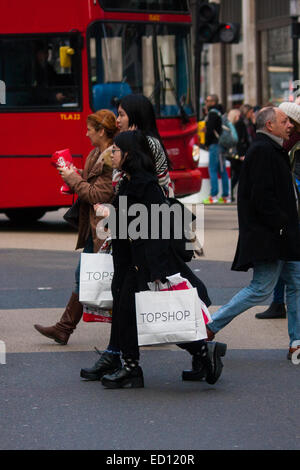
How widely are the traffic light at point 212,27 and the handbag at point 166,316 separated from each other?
574 inches

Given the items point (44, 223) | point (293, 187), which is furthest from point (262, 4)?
point (293, 187)

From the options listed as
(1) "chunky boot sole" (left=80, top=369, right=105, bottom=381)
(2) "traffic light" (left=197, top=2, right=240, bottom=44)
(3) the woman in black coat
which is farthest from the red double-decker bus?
(3) the woman in black coat

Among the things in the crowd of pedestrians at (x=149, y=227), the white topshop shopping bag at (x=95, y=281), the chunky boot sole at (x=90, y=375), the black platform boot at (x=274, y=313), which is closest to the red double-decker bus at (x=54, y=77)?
the black platform boot at (x=274, y=313)

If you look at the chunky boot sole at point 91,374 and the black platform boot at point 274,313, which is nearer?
the chunky boot sole at point 91,374

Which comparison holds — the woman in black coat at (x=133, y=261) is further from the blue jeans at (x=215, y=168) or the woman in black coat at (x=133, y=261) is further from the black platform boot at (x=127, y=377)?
the blue jeans at (x=215, y=168)

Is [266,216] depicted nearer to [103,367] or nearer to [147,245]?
[147,245]

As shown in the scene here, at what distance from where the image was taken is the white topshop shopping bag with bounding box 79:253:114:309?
715 cm

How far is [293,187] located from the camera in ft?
24.2

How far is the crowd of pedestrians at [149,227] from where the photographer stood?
21.4 ft

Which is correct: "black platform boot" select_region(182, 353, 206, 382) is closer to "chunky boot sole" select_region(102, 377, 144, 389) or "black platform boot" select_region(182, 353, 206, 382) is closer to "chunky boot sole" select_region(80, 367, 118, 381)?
"chunky boot sole" select_region(102, 377, 144, 389)

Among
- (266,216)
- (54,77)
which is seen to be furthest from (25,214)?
(266,216)

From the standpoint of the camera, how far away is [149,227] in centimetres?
650

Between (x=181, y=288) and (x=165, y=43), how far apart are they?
10.4 metres

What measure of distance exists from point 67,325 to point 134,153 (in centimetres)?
193
